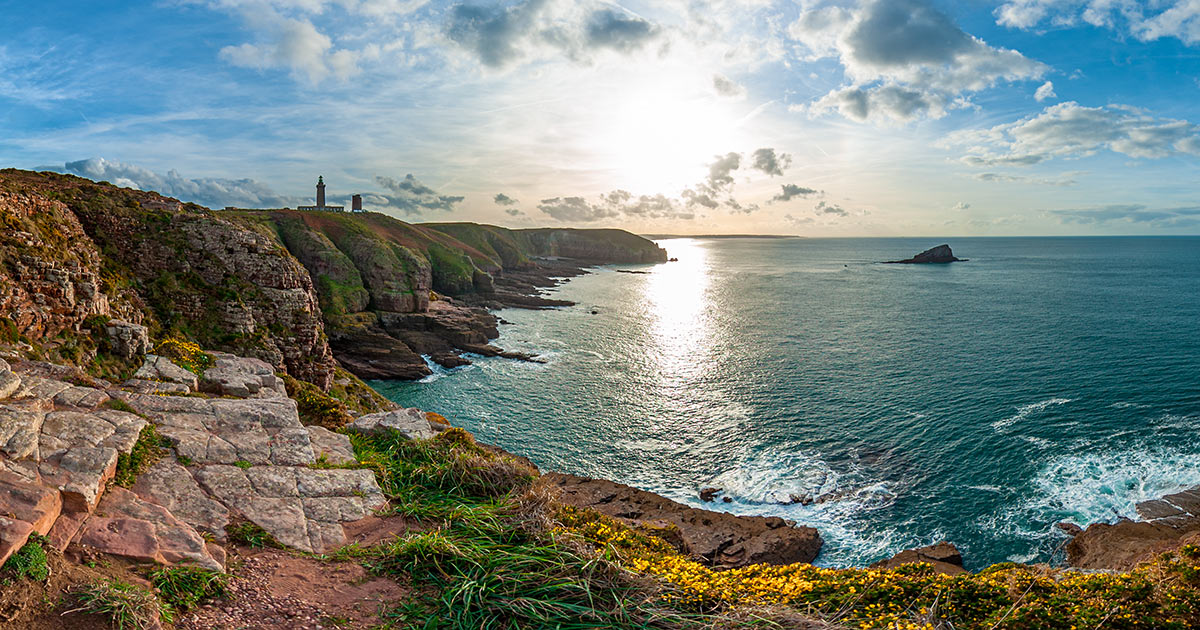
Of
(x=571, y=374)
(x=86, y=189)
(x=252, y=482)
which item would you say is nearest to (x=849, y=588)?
(x=252, y=482)

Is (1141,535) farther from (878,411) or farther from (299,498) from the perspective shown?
(299,498)

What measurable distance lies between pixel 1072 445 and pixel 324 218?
86144mm

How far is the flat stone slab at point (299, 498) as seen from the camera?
9344 millimetres

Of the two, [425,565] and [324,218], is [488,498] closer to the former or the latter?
[425,565]

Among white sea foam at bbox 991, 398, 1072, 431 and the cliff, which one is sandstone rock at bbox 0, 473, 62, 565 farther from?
white sea foam at bbox 991, 398, 1072, 431

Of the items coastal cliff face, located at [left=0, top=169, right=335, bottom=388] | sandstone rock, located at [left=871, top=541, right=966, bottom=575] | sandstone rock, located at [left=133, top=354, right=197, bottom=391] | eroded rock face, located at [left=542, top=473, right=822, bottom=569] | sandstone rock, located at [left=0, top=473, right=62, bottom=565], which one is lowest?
eroded rock face, located at [left=542, top=473, right=822, bottom=569]

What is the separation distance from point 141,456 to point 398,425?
Result: 6.52 m

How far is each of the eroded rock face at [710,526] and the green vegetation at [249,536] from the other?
13.3 metres

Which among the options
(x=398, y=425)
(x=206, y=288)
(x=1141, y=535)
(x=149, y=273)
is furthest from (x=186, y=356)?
(x=1141, y=535)

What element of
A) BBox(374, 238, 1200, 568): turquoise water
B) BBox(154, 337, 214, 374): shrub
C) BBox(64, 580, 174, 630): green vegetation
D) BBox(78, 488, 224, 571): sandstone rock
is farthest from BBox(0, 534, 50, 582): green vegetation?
BBox(374, 238, 1200, 568): turquoise water

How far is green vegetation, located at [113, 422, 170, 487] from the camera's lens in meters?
9.27

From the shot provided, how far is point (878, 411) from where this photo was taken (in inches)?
1483

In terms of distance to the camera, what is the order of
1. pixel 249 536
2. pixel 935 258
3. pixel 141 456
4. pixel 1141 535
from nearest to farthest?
1. pixel 249 536
2. pixel 141 456
3. pixel 1141 535
4. pixel 935 258

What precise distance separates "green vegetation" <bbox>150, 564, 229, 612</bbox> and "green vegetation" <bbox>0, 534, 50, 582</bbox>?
3.56ft
